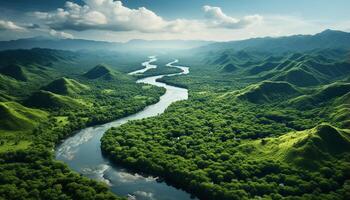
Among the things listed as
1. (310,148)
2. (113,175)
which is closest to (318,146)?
(310,148)

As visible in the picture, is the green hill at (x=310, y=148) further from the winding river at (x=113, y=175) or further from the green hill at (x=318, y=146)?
the winding river at (x=113, y=175)

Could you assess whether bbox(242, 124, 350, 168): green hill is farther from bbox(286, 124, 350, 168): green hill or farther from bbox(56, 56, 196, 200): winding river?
bbox(56, 56, 196, 200): winding river

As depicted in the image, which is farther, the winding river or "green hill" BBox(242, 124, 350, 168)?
"green hill" BBox(242, 124, 350, 168)

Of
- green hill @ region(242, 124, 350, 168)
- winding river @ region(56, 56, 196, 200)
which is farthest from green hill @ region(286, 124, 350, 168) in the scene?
winding river @ region(56, 56, 196, 200)

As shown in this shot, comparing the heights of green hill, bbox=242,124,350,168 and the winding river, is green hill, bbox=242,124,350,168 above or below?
above

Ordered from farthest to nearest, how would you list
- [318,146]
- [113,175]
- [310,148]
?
1. [318,146]
2. [310,148]
3. [113,175]

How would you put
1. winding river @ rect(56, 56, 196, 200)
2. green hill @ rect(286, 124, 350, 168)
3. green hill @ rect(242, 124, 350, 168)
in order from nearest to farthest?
winding river @ rect(56, 56, 196, 200) → green hill @ rect(286, 124, 350, 168) → green hill @ rect(242, 124, 350, 168)

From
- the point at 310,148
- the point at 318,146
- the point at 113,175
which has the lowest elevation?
the point at 113,175

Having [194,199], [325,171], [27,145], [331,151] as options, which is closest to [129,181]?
[194,199]

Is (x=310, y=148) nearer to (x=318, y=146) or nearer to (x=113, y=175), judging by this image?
(x=318, y=146)

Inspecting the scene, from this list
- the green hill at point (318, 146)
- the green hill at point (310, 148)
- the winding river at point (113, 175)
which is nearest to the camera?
the winding river at point (113, 175)

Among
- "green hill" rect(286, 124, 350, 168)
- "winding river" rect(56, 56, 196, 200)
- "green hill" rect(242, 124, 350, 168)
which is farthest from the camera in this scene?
"green hill" rect(242, 124, 350, 168)

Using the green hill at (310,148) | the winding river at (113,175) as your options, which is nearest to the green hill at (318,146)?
the green hill at (310,148)
